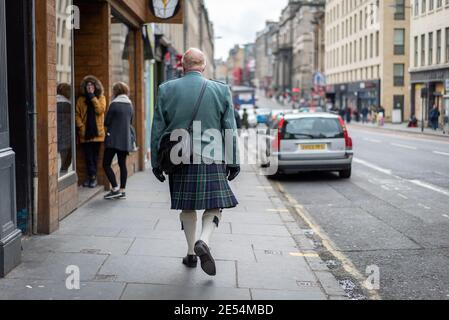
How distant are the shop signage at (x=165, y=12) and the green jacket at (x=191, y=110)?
9607 millimetres

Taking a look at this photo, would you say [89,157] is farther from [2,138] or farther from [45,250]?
[2,138]

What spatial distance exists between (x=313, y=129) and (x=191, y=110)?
9897 mm

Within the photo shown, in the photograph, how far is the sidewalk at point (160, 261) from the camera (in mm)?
5457

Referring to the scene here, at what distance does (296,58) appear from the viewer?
135375 millimetres

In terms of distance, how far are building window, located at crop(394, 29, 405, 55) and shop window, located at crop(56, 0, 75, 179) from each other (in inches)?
2354

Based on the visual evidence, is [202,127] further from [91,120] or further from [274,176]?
[274,176]

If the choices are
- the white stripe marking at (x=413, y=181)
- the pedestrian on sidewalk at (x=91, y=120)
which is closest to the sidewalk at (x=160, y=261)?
the pedestrian on sidewalk at (x=91, y=120)

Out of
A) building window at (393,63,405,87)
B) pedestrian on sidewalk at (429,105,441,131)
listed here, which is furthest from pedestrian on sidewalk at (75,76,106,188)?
building window at (393,63,405,87)

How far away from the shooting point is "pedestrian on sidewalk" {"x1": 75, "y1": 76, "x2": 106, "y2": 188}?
11.2 m

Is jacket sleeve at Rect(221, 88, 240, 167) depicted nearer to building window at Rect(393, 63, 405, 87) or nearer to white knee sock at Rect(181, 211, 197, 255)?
white knee sock at Rect(181, 211, 197, 255)

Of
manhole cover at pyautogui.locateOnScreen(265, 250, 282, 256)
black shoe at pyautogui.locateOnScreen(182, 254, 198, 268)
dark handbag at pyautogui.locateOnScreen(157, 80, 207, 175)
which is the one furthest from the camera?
manhole cover at pyautogui.locateOnScreen(265, 250, 282, 256)

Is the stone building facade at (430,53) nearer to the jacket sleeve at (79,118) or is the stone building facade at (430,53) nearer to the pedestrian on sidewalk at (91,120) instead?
the pedestrian on sidewalk at (91,120)

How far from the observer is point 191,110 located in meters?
5.90

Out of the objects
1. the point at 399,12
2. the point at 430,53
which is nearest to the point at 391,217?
the point at 430,53
